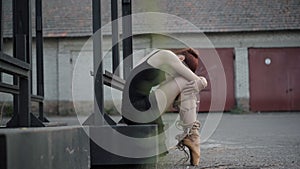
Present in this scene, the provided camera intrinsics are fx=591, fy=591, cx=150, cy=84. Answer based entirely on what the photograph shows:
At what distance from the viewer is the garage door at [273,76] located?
817 inches

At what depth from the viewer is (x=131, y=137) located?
373 cm

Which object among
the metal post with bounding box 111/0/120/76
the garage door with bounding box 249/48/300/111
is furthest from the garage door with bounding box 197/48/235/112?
the metal post with bounding box 111/0/120/76

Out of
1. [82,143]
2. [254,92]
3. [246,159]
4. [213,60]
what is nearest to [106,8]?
[213,60]

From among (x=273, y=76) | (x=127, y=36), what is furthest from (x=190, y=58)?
(x=273, y=76)

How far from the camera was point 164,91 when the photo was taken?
439 cm

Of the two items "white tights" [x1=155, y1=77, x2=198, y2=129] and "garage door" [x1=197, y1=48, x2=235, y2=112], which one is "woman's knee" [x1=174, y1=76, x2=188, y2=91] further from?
"garage door" [x1=197, y1=48, x2=235, y2=112]

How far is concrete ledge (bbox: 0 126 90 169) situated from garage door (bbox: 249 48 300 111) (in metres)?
18.3

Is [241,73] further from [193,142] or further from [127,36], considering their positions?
[193,142]

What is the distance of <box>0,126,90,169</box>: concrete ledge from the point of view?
157 centimetres

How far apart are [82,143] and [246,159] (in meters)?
2.23

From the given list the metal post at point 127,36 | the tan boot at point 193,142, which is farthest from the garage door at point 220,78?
the tan boot at point 193,142

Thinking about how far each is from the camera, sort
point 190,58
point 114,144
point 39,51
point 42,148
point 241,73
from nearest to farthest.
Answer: point 42,148 → point 114,144 → point 190,58 → point 39,51 → point 241,73

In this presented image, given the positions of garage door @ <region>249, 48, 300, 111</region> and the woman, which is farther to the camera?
garage door @ <region>249, 48, 300, 111</region>

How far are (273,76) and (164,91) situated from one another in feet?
56.3
